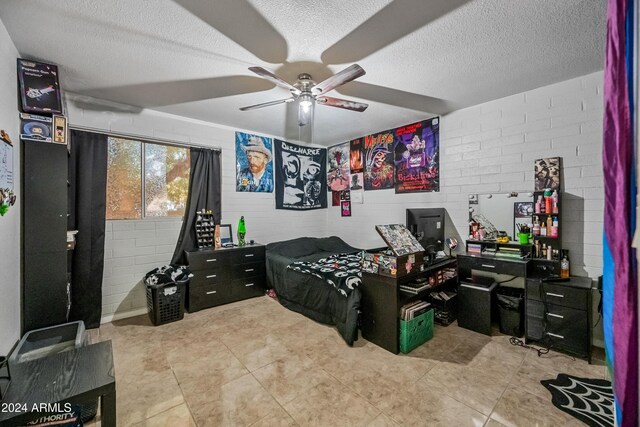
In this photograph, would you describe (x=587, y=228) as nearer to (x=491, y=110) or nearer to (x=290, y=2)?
(x=491, y=110)

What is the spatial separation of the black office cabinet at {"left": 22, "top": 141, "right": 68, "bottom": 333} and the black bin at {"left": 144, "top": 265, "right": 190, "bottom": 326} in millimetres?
846

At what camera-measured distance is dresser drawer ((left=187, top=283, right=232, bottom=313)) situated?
3.33 meters

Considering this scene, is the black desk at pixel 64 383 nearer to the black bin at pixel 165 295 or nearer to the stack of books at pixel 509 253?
the black bin at pixel 165 295

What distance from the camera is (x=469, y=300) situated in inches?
112

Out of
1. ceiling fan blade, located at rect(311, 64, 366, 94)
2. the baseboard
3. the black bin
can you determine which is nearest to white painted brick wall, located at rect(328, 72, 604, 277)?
ceiling fan blade, located at rect(311, 64, 366, 94)

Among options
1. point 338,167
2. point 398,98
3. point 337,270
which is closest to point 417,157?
point 398,98

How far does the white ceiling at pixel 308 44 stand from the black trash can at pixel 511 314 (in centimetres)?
219

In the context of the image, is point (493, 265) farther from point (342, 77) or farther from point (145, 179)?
point (145, 179)

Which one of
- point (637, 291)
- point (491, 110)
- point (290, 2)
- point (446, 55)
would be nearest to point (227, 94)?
point (290, 2)

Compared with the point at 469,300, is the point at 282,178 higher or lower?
higher

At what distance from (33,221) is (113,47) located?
1508 millimetres

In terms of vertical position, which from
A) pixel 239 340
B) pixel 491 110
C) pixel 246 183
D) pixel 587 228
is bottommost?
pixel 239 340

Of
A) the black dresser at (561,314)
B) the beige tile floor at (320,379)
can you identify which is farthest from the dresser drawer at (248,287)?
the black dresser at (561,314)

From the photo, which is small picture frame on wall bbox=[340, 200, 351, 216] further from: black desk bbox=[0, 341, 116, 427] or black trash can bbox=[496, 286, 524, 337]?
black desk bbox=[0, 341, 116, 427]
